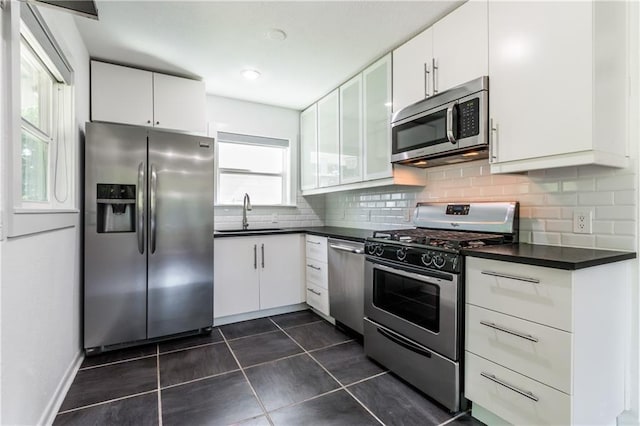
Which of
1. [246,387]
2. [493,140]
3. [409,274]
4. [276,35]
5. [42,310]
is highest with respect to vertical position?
[276,35]

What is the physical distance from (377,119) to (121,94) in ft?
7.48

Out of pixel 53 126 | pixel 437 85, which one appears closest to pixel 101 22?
pixel 53 126

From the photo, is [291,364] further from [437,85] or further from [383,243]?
[437,85]

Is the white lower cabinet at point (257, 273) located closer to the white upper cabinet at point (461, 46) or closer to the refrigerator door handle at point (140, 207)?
the refrigerator door handle at point (140, 207)

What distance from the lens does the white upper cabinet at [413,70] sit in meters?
2.20

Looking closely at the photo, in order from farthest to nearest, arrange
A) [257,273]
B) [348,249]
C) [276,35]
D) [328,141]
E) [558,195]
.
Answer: [328,141] → [257,273] → [348,249] → [276,35] → [558,195]

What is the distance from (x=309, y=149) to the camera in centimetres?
380

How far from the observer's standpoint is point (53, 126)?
6.70ft

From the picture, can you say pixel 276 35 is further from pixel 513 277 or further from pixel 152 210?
pixel 513 277

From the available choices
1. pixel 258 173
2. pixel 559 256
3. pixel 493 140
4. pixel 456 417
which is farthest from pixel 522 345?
pixel 258 173

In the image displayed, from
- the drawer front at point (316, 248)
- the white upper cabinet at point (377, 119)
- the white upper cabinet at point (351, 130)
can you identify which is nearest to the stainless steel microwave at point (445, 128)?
the white upper cabinet at point (377, 119)

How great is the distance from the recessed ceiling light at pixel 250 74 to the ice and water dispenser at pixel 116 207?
1.44m

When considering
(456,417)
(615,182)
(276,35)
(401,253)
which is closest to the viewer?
(615,182)

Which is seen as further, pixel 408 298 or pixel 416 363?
pixel 408 298
